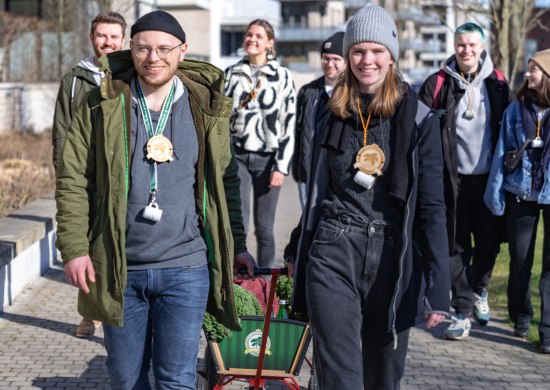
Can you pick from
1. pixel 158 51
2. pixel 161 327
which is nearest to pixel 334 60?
pixel 158 51

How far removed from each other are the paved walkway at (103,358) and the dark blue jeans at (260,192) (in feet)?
4.58

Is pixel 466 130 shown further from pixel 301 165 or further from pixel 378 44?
pixel 378 44

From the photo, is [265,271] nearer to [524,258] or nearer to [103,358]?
[103,358]

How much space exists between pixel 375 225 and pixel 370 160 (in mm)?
259

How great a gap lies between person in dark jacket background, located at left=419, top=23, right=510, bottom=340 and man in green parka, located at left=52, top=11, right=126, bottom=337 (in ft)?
7.19

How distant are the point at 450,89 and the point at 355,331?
11.1 feet

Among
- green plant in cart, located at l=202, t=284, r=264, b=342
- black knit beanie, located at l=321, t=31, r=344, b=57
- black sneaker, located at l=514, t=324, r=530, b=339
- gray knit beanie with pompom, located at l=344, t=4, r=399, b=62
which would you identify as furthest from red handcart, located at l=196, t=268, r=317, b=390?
black knit beanie, located at l=321, t=31, r=344, b=57

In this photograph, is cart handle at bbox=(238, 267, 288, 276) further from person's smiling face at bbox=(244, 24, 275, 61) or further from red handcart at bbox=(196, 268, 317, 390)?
person's smiling face at bbox=(244, 24, 275, 61)

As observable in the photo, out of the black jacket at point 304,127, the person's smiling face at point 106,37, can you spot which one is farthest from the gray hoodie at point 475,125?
the person's smiling face at point 106,37

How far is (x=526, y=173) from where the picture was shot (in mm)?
6867

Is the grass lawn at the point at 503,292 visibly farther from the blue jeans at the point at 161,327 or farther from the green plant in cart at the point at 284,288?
the blue jeans at the point at 161,327

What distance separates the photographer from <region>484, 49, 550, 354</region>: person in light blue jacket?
22.4 ft

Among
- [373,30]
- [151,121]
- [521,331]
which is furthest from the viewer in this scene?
[521,331]

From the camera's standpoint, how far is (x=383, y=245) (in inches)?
158
